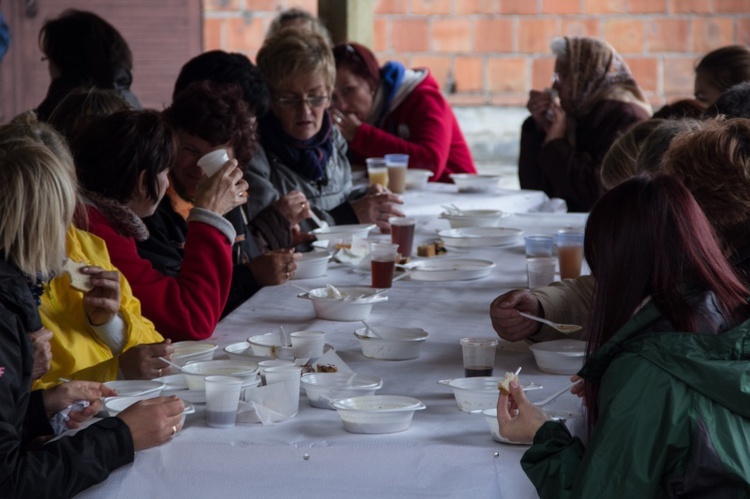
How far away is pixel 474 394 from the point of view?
181 centimetres

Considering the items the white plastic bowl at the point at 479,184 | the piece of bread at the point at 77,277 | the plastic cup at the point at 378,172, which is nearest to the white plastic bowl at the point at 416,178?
the white plastic bowl at the point at 479,184

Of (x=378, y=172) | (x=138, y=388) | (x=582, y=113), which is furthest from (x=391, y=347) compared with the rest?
(x=582, y=113)

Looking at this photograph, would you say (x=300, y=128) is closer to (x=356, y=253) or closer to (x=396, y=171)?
(x=396, y=171)

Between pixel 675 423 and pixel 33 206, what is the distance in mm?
1072

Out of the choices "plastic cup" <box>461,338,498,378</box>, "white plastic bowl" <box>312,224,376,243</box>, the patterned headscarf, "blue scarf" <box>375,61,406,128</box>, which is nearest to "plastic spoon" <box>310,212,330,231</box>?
"white plastic bowl" <box>312,224,376,243</box>

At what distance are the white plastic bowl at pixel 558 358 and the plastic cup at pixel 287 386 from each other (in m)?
0.54

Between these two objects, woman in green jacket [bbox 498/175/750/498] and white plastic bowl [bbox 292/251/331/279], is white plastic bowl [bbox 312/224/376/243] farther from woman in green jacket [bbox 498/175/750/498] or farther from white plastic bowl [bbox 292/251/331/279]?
woman in green jacket [bbox 498/175/750/498]

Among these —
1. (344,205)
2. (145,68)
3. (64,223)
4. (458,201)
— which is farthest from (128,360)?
(145,68)

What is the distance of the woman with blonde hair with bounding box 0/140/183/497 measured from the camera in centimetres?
154

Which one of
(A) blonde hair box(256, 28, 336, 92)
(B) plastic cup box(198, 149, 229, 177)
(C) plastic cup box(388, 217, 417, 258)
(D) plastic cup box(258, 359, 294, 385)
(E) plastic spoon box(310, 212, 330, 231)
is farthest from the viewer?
(A) blonde hair box(256, 28, 336, 92)

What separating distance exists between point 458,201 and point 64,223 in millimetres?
3013

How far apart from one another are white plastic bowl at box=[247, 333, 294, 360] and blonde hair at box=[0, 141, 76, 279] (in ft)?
1.66

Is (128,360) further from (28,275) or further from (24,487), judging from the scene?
(24,487)

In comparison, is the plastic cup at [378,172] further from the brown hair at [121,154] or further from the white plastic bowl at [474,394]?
the white plastic bowl at [474,394]
